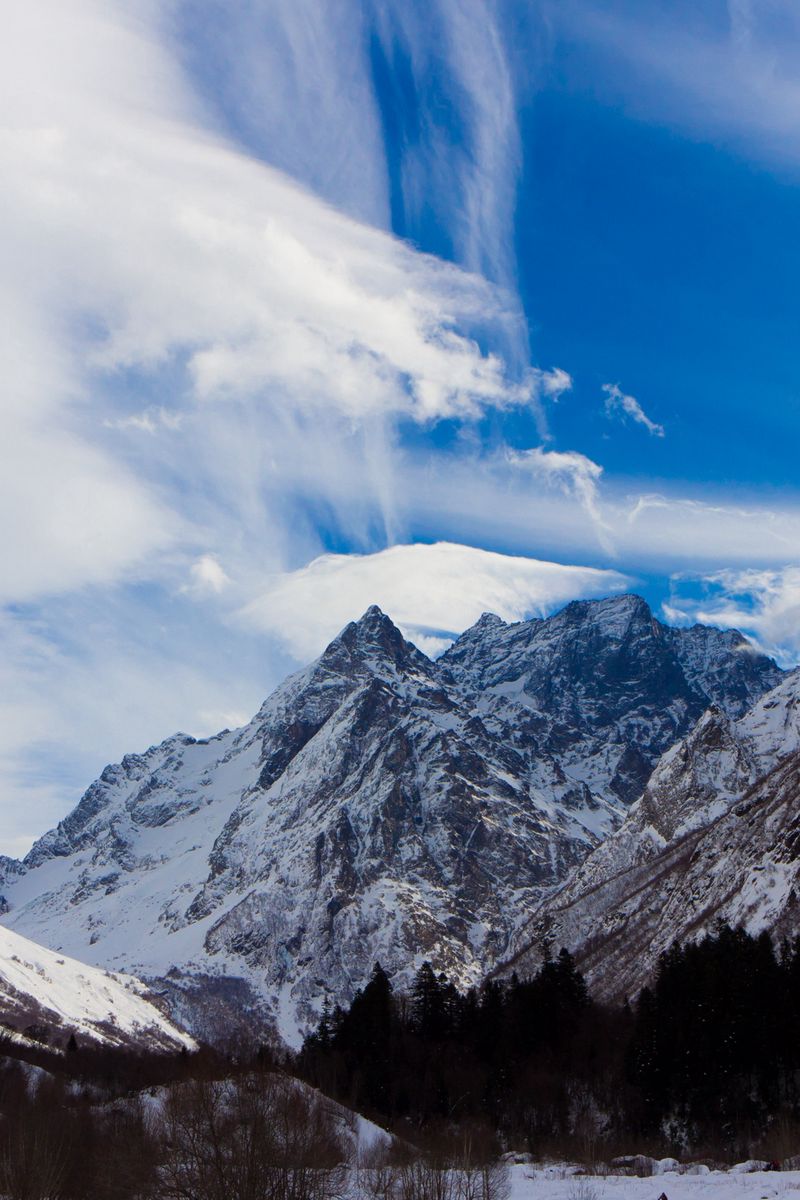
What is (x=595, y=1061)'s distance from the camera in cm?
10712

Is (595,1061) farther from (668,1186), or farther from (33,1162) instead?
(33,1162)

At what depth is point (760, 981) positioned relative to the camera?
304 feet

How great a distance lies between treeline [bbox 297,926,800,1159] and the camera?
8844cm

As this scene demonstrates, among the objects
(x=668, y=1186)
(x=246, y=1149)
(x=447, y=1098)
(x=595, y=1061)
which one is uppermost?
(x=595, y=1061)

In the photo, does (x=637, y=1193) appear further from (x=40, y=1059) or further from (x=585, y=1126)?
(x=40, y=1059)

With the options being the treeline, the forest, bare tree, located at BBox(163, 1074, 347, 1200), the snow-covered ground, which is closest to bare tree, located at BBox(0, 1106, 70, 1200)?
the forest

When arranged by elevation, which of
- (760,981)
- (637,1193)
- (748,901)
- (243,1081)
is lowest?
(637,1193)

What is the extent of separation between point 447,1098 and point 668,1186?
46236 mm

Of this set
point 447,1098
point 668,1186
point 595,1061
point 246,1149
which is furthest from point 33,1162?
point 595,1061

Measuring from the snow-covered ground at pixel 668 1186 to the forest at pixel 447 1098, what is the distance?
9.36 ft

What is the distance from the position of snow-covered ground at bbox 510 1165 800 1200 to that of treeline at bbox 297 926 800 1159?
11.4 m

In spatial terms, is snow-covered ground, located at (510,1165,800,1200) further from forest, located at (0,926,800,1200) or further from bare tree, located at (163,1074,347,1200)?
bare tree, located at (163,1074,347,1200)

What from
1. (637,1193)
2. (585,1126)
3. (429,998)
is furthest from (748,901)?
(637,1193)

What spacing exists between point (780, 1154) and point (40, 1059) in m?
128
